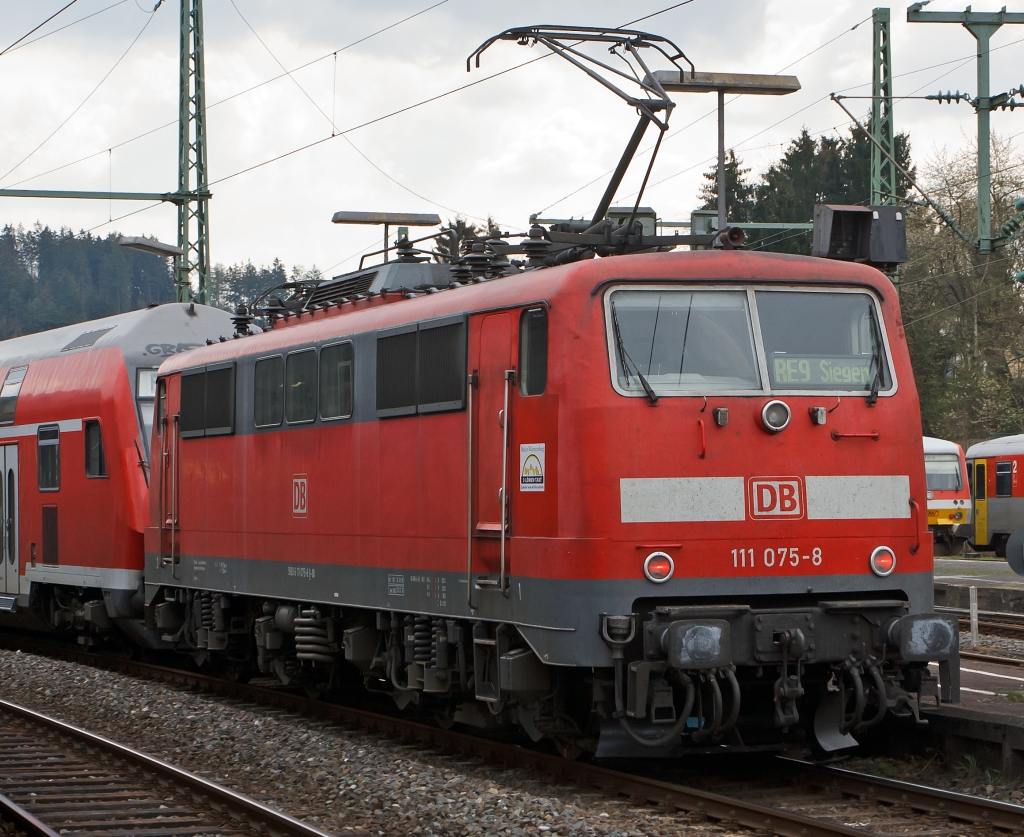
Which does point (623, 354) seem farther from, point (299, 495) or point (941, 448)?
point (941, 448)

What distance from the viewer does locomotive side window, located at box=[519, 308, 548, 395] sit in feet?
29.7

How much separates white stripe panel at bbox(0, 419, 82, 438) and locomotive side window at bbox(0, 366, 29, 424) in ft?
0.39

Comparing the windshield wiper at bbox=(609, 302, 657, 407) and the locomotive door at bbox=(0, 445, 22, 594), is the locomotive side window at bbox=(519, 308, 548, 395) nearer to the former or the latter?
the windshield wiper at bbox=(609, 302, 657, 407)

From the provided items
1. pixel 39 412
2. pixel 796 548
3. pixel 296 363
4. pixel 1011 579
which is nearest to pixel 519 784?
pixel 796 548

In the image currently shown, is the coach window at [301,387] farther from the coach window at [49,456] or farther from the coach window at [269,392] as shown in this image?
the coach window at [49,456]

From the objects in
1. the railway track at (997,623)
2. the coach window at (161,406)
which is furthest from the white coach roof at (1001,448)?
the coach window at (161,406)

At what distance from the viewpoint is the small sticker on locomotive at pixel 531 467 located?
898 centimetres

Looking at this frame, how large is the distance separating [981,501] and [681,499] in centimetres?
Result: 3034

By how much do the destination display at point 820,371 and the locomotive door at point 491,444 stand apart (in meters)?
1.69

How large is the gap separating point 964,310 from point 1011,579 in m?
25.3

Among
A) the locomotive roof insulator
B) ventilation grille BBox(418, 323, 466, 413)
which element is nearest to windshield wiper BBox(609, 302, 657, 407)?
ventilation grille BBox(418, 323, 466, 413)

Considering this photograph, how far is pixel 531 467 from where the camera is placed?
9078 millimetres

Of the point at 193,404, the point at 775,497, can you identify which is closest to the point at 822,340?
the point at 775,497

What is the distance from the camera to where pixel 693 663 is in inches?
330
